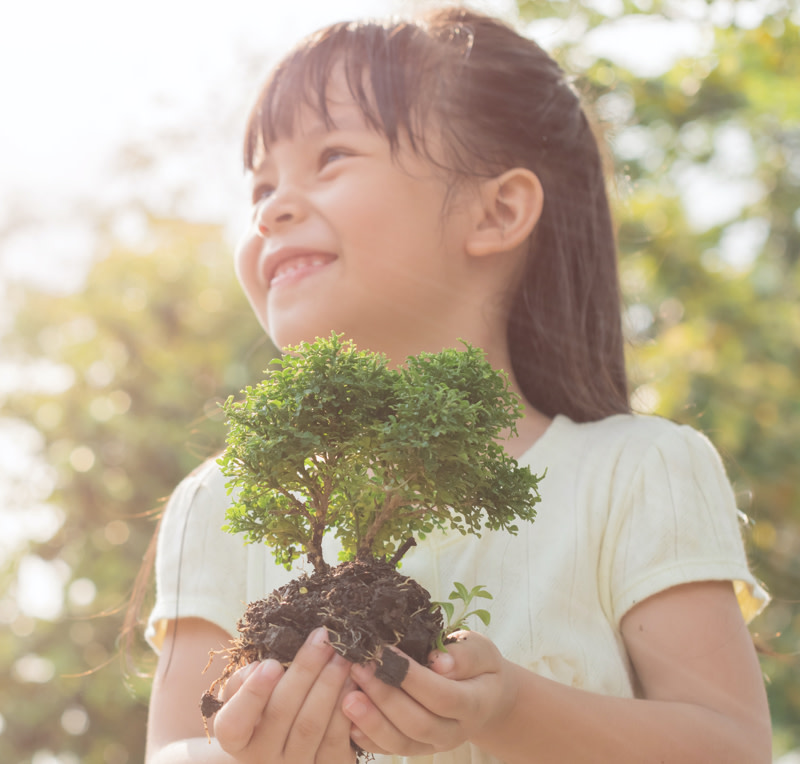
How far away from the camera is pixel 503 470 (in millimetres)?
1361

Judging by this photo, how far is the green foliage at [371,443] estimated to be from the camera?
129 centimetres

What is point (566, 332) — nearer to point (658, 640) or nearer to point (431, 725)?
point (658, 640)

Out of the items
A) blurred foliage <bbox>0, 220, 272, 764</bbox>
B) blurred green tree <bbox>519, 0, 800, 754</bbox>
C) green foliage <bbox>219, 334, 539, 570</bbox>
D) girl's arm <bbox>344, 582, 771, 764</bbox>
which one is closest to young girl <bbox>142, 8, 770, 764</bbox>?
girl's arm <bbox>344, 582, 771, 764</bbox>

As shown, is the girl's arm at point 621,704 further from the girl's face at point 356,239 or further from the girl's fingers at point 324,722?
the girl's face at point 356,239

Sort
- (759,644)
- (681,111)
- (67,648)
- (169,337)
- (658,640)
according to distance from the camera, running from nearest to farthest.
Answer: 1. (658,640)
2. (759,644)
3. (681,111)
4. (67,648)
5. (169,337)

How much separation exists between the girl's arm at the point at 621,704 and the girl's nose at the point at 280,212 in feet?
3.43

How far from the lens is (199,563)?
2047 millimetres

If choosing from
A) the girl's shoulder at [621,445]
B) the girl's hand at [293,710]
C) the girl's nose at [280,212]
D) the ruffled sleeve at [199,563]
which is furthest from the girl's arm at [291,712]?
the girl's nose at [280,212]

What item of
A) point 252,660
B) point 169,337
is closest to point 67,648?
point 169,337

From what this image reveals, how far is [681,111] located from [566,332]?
3.71 meters

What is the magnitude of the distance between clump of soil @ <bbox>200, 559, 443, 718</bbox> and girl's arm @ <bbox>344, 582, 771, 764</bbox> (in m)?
0.04

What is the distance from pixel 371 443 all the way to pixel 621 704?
74 centimetres

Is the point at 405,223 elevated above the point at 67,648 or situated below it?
above

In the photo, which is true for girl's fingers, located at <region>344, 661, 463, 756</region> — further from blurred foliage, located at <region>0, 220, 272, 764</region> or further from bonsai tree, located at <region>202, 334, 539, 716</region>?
blurred foliage, located at <region>0, 220, 272, 764</region>
